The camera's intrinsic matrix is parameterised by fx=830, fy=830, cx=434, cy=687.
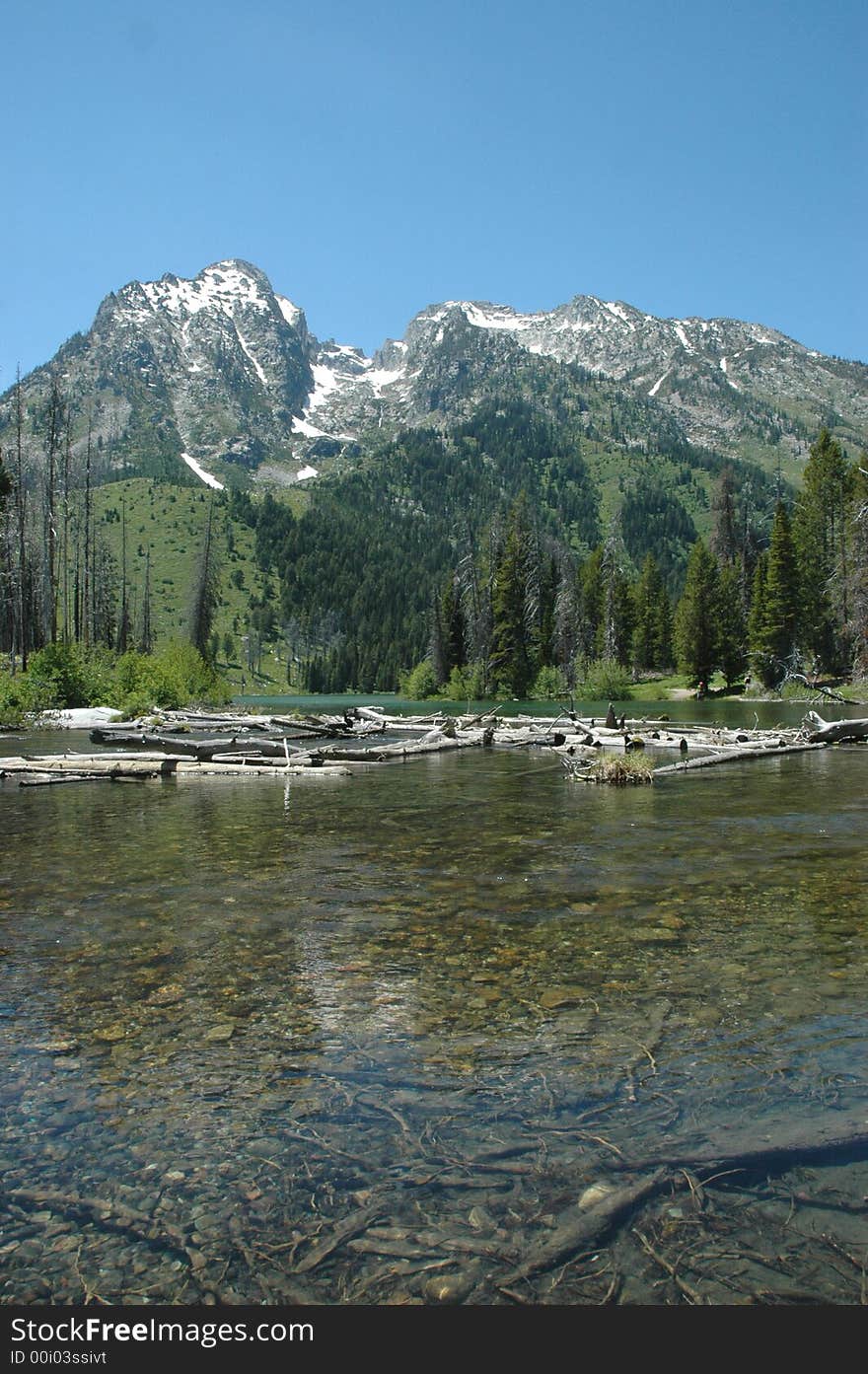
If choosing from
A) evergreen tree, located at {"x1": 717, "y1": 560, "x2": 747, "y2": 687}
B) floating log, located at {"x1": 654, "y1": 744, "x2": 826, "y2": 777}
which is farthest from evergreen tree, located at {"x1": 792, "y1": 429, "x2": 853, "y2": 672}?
floating log, located at {"x1": 654, "y1": 744, "x2": 826, "y2": 777}

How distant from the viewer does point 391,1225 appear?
13.4 feet

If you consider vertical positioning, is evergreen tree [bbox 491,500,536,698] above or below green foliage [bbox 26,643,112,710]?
above

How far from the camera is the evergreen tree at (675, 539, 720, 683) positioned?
94.1 metres

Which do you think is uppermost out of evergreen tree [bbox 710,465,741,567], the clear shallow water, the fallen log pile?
evergreen tree [bbox 710,465,741,567]

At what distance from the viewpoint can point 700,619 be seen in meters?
94.2

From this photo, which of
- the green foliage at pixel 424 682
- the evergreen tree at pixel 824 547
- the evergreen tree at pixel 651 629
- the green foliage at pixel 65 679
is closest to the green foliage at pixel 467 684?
the green foliage at pixel 424 682

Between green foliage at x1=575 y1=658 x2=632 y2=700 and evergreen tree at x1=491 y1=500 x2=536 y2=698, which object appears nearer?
green foliage at x1=575 y1=658 x2=632 y2=700

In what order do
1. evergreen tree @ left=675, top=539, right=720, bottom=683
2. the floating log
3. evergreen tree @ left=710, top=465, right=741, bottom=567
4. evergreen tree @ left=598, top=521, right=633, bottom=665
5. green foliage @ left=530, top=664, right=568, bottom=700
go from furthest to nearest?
evergreen tree @ left=710, top=465, right=741, bottom=567 < evergreen tree @ left=598, top=521, right=633, bottom=665 < evergreen tree @ left=675, top=539, right=720, bottom=683 < green foliage @ left=530, top=664, right=568, bottom=700 < the floating log

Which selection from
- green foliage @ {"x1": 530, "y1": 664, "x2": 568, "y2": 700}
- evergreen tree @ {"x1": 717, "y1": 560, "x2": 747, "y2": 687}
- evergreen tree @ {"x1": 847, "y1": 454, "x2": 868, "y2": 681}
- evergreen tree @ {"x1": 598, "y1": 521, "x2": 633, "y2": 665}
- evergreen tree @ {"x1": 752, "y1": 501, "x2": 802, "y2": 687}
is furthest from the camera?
evergreen tree @ {"x1": 598, "y1": 521, "x2": 633, "y2": 665}

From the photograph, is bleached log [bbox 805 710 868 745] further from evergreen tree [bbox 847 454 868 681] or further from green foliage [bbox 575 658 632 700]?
green foliage [bbox 575 658 632 700]

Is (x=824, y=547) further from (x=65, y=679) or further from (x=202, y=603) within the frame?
(x=65, y=679)

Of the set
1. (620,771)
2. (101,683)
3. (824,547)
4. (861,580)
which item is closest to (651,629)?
(824,547)

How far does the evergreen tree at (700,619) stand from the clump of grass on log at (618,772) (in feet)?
242

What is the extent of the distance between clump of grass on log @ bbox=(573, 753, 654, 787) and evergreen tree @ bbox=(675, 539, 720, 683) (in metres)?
73.7
